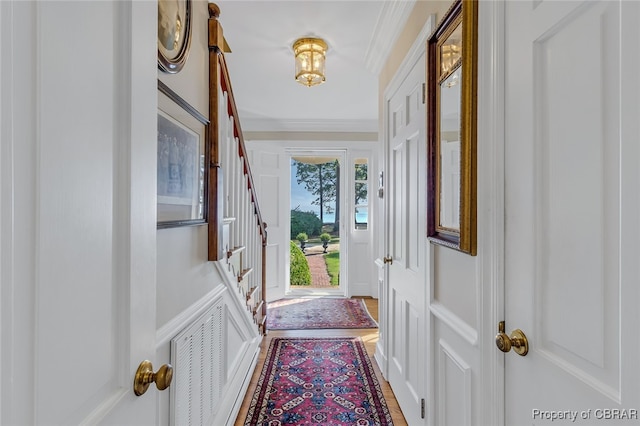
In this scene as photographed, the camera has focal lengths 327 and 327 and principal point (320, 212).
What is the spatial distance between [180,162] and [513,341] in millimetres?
1238

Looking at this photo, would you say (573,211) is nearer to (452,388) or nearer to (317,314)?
(452,388)

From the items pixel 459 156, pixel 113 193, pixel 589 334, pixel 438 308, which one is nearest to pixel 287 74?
pixel 459 156

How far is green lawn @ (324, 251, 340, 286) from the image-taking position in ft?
16.4

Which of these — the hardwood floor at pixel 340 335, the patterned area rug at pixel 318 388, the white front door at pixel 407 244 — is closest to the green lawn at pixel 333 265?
the hardwood floor at pixel 340 335

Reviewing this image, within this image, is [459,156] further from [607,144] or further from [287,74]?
[287,74]

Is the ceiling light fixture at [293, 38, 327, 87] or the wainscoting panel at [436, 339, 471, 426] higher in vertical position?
the ceiling light fixture at [293, 38, 327, 87]

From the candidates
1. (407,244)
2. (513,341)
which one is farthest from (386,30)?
(513,341)

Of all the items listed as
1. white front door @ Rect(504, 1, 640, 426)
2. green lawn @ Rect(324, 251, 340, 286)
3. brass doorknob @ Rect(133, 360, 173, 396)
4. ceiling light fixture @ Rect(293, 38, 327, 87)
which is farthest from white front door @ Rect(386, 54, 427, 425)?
green lawn @ Rect(324, 251, 340, 286)

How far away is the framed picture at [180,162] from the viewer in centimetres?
108

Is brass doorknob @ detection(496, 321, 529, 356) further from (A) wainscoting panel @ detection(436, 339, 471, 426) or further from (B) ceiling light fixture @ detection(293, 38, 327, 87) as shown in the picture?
(B) ceiling light fixture @ detection(293, 38, 327, 87)

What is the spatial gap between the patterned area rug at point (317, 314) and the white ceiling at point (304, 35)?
245 centimetres

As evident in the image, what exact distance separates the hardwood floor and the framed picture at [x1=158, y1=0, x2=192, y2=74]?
6.11 ft

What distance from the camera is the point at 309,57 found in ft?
7.80

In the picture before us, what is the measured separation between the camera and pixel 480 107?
3.53 feet
